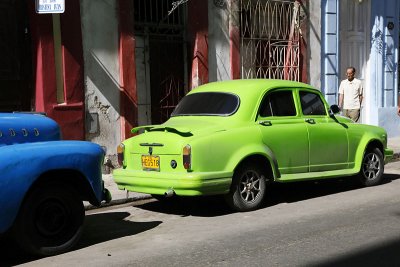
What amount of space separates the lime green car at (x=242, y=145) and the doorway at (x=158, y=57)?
344 cm

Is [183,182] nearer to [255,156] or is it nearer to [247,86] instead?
[255,156]

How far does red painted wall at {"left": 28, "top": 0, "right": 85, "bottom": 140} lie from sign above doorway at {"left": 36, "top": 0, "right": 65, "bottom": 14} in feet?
2.70

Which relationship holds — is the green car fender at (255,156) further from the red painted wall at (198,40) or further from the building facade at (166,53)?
the red painted wall at (198,40)

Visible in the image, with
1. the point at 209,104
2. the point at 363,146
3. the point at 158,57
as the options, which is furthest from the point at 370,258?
the point at 158,57

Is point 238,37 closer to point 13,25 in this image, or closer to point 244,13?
point 244,13

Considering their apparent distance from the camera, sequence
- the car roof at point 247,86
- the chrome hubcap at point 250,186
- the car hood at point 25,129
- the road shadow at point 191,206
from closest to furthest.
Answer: the car hood at point 25,129
the chrome hubcap at point 250,186
the road shadow at point 191,206
the car roof at point 247,86

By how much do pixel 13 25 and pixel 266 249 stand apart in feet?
22.0

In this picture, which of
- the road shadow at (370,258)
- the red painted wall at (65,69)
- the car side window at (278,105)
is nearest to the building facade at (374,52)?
the car side window at (278,105)

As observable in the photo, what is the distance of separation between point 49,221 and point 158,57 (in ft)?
22.6

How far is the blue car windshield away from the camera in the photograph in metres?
7.49

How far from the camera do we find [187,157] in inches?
261

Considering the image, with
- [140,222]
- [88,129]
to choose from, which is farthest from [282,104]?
[88,129]

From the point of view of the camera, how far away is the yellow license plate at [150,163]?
700 centimetres

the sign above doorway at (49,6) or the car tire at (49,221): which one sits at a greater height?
the sign above doorway at (49,6)
